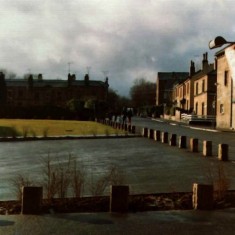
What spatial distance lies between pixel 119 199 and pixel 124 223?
32.2 inches

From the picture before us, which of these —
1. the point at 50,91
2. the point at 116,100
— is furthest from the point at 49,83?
the point at 116,100

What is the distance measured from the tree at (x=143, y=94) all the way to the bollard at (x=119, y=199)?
127 m

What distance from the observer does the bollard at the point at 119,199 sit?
8.22m

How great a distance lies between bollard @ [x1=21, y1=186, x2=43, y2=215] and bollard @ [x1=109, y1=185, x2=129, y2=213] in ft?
3.95

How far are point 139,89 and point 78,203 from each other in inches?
5297

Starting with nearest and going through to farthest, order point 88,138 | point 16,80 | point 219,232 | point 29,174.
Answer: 1. point 219,232
2. point 29,174
3. point 88,138
4. point 16,80

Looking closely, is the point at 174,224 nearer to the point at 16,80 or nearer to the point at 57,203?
Answer: the point at 57,203

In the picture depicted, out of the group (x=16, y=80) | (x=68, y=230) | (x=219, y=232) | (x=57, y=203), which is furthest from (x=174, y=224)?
(x=16, y=80)

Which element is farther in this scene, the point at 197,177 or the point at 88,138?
the point at 88,138

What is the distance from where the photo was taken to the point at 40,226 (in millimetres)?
7250

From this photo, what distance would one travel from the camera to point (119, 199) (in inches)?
324

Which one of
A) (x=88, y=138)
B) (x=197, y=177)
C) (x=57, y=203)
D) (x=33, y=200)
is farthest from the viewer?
(x=88, y=138)

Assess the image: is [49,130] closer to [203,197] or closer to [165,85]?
[203,197]

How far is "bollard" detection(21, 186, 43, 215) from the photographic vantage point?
7992 millimetres
